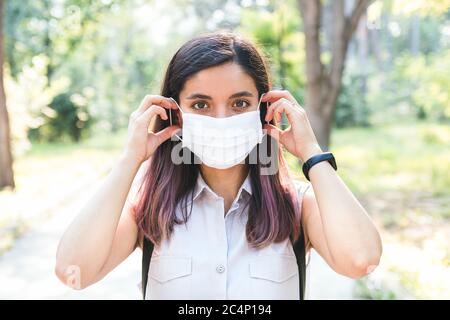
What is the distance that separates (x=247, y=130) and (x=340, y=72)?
6030 millimetres

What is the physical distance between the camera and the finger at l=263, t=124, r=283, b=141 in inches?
75.7

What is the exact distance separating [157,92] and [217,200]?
1.72 feet

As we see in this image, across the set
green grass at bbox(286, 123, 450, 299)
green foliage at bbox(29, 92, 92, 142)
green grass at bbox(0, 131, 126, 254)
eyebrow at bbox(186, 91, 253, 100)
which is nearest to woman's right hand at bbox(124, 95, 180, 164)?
eyebrow at bbox(186, 91, 253, 100)

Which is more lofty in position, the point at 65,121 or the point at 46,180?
the point at 65,121

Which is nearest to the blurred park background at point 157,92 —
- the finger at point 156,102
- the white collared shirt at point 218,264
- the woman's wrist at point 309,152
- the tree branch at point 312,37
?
the tree branch at point 312,37

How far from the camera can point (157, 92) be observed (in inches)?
81.3

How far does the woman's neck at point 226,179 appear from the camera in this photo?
1.83 metres

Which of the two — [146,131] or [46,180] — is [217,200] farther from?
[46,180]

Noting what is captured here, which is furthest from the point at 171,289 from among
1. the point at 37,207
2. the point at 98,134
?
the point at 98,134

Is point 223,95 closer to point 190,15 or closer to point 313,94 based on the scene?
point 313,94

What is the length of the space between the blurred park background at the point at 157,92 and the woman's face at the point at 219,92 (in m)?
0.30

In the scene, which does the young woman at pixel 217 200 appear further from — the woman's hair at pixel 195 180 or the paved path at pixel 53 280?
the paved path at pixel 53 280

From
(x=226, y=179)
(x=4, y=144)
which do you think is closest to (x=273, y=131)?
(x=226, y=179)

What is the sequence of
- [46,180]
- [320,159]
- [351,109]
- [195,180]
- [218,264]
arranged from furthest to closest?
[351,109] → [46,180] → [195,180] → [320,159] → [218,264]
